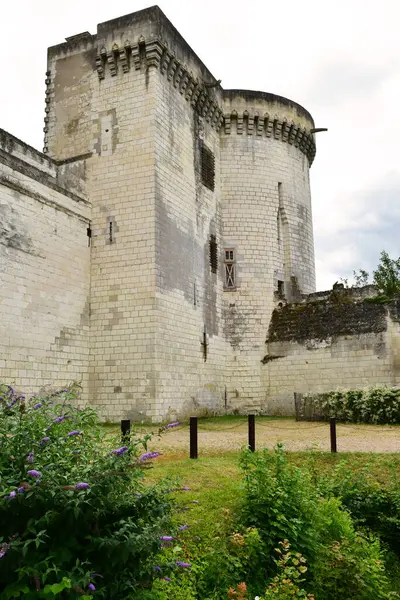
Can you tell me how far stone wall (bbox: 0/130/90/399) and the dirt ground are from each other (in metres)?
3.54

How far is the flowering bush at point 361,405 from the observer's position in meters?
15.1

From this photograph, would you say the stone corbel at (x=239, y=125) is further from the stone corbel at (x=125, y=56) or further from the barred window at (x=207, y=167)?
the stone corbel at (x=125, y=56)

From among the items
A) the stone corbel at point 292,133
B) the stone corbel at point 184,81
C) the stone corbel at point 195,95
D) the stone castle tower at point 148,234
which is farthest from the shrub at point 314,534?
the stone corbel at point 292,133

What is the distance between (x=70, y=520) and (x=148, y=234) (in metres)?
13.1

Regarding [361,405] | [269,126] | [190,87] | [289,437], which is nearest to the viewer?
[289,437]

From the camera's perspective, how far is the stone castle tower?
615 inches

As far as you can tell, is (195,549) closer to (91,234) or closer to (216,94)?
(91,234)

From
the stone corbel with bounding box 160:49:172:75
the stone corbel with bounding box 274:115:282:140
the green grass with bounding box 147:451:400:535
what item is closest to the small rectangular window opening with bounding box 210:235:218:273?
the stone corbel with bounding box 274:115:282:140

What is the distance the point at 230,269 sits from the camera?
2114 cm

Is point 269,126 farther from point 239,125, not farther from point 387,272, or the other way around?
point 387,272

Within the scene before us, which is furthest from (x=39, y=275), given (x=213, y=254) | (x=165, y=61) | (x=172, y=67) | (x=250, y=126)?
(x=250, y=126)

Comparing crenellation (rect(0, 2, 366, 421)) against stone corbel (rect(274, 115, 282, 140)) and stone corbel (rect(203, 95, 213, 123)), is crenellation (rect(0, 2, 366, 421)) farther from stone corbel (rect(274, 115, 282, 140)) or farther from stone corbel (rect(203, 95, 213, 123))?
stone corbel (rect(274, 115, 282, 140))

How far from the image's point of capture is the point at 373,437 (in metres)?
12.3

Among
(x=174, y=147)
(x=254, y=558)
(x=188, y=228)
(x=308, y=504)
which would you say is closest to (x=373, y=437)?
(x=308, y=504)
